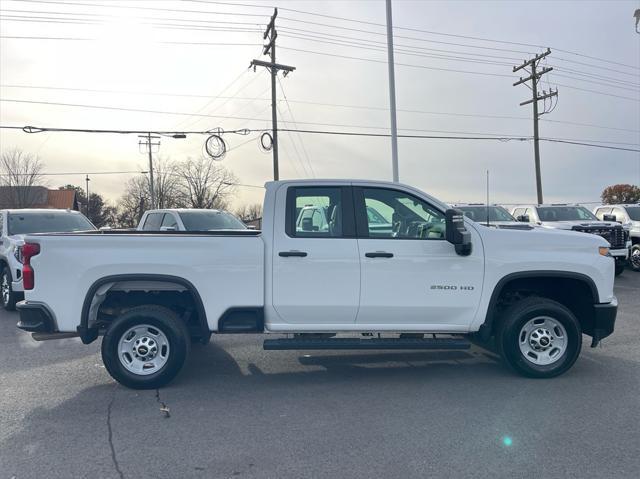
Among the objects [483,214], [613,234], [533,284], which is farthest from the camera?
[483,214]

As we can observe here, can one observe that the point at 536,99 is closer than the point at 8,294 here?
No

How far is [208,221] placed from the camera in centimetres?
1244

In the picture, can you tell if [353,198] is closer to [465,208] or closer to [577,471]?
[577,471]

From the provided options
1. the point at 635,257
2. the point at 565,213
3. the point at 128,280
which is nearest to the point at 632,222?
the point at 635,257

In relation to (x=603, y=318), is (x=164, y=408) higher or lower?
lower

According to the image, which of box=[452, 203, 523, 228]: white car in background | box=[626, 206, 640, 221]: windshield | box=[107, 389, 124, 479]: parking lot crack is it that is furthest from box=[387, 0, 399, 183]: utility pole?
box=[107, 389, 124, 479]: parking lot crack

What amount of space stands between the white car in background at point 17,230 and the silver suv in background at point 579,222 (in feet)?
37.5

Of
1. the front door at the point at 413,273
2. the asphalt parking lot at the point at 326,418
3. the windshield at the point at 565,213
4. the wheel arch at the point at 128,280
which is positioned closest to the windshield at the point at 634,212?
the windshield at the point at 565,213

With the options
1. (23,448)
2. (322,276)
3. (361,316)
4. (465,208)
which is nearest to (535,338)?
(361,316)

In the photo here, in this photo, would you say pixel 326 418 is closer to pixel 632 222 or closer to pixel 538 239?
pixel 538 239

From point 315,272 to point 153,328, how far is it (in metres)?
1.72

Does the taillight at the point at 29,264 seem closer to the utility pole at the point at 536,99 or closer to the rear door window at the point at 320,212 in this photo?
the rear door window at the point at 320,212

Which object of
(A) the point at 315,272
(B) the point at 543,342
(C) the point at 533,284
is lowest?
(B) the point at 543,342

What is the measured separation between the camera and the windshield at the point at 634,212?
49.6ft
